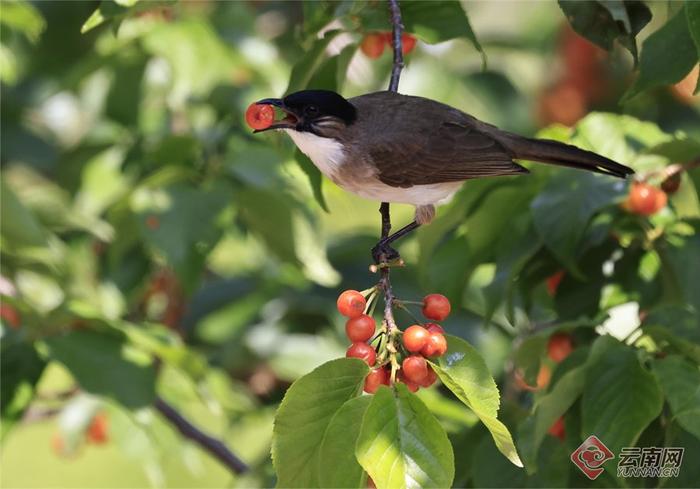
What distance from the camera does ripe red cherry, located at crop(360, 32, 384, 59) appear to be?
2848 millimetres

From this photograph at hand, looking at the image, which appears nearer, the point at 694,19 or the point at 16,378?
the point at 694,19

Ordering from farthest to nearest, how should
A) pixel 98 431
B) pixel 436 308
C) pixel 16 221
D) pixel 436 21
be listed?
pixel 98 431 → pixel 16 221 → pixel 436 21 → pixel 436 308

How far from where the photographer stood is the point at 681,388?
2295mm

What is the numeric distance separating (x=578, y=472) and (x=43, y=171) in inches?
129

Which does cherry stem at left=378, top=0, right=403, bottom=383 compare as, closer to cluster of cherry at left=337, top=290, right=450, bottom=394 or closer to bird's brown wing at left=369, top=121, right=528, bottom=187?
cluster of cherry at left=337, top=290, right=450, bottom=394

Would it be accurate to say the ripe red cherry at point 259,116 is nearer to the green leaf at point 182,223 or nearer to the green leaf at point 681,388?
the green leaf at point 182,223

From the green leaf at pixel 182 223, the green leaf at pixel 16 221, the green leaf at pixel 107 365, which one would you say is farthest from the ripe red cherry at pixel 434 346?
the green leaf at pixel 16 221

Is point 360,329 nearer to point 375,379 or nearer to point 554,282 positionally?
point 375,379

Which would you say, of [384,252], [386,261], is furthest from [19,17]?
[386,261]

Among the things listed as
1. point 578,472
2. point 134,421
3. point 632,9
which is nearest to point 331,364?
point 578,472

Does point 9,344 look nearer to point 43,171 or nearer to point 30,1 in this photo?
point 43,171

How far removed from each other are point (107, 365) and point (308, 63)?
41.6 inches

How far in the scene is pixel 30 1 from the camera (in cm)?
512

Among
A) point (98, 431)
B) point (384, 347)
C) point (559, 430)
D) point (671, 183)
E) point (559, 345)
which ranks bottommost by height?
point (98, 431)
